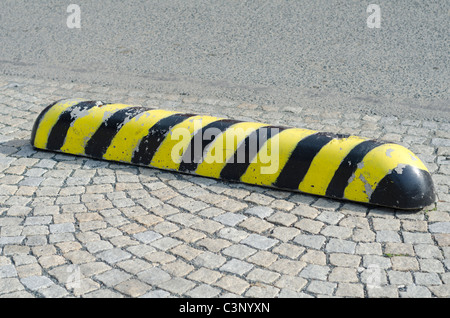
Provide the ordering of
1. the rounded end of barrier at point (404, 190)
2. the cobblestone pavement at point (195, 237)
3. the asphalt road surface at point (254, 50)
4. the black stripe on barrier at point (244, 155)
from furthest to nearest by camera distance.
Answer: the asphalt road surface at point (254, 50) → the black stripe on barrier at point (244, 155) → the rounded end of barrier at point (404, 190) → the cobblestone pavement at point (195, 237)

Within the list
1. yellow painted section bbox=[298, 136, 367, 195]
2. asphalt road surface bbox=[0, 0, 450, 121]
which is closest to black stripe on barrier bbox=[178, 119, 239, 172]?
yellow painted section bbox=[298, 136, 367, 195]

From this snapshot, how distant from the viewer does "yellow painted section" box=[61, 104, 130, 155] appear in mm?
5121

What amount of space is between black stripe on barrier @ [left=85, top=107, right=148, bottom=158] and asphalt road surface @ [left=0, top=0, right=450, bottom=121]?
165cm

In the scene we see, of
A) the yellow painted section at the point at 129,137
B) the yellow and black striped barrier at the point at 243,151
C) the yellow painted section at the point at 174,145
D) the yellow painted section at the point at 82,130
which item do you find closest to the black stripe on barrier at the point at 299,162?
the yellow and black striped barrier at the point at 243,151

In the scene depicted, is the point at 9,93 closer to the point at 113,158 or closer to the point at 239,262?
the point at 113,158

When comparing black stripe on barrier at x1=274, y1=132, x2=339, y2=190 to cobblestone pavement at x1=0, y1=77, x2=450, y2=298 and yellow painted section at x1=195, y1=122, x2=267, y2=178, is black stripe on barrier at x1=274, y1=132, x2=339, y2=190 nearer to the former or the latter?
cobblestone pavement at x1=0, y1=77, x2=450, y2=298

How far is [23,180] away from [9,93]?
2.37 meters

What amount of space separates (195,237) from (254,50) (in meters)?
4.05

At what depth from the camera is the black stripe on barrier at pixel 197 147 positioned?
188 inches

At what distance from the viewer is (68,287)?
3436 millimetres

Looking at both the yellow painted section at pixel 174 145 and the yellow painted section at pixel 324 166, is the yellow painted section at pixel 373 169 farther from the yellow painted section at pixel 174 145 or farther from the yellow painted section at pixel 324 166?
the yellow painted section at pixel 174 145

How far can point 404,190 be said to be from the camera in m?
4.17

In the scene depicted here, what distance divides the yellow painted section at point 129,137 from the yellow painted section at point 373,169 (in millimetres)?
1716
